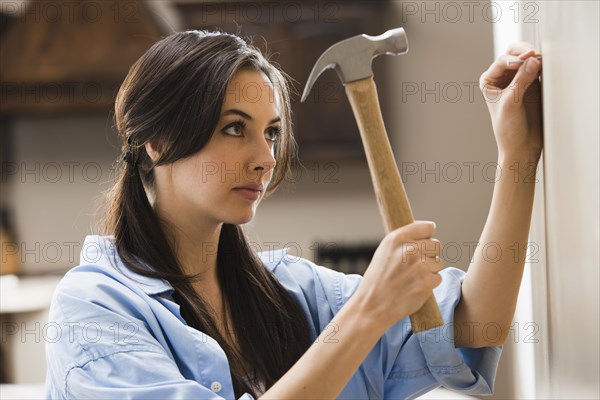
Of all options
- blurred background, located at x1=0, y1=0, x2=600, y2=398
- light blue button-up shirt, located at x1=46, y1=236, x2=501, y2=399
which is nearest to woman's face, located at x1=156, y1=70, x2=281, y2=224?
light blue button-up shirt, located at x1=46, y1=236, x2=501, y2=399

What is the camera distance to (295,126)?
272 centimetres

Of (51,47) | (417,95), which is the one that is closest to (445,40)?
(417,95)

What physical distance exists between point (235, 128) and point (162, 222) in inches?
7.3

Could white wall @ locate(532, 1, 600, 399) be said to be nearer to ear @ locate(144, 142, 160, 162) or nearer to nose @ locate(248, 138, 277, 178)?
nose @ locate(248, 138, 277, 178)

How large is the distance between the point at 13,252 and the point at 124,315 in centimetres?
204

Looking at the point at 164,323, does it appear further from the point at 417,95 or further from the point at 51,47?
the point at 51,47

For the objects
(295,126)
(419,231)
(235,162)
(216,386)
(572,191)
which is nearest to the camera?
(572,191)

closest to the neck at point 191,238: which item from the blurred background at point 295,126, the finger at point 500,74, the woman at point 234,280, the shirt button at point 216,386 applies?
the woman at point 234,280

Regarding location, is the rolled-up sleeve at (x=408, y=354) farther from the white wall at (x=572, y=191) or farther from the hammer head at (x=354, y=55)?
the hammer head at (x=354, y=55)

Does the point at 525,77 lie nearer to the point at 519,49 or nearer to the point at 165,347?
the point at 519,49

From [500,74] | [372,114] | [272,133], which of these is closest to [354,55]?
[372,114]

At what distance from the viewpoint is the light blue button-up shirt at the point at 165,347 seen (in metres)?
0.88

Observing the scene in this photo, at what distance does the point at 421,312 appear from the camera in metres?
0.88

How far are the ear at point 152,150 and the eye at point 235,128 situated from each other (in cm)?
12
